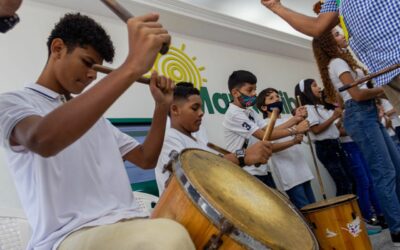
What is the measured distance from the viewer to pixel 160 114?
127 centimetres

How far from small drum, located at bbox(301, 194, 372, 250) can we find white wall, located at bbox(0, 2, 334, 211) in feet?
5.92

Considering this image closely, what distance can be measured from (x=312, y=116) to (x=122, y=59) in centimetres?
186

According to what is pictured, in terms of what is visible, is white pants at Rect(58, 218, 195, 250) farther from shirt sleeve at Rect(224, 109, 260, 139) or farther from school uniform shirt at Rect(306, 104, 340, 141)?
school uniform shirt at Rect(306, 104, 340, 141)

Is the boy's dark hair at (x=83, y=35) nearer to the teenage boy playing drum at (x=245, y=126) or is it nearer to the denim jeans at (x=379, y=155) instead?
the teenage boy playing drum at (x=245, y=126)

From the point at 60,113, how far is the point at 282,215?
2.77 ft

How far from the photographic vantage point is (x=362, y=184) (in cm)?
336

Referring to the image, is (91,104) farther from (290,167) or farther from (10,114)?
(290,167)

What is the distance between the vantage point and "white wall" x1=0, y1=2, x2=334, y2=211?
8.25ft

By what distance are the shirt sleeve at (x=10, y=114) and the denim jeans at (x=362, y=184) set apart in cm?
305

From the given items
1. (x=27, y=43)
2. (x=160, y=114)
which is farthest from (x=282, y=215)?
(x=27, y=43)

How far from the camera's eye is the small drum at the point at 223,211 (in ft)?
3.13

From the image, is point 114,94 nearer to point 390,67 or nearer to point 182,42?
point 390,67

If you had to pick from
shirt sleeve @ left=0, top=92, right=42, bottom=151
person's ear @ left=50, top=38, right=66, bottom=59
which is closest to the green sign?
person's ear @ left=50, top=38, right=66, bottom=59

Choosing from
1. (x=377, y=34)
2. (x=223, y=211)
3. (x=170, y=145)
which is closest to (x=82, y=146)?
(x=223, y=211)
